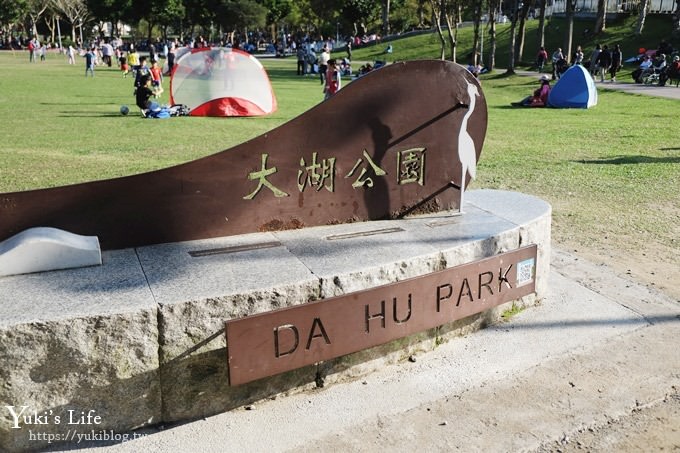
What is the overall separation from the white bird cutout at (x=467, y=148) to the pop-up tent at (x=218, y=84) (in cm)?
1317

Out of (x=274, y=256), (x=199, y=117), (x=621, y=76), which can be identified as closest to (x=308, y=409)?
(x=274, y=256)

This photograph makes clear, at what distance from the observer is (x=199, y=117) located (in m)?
17.3

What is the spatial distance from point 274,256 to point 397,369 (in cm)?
105

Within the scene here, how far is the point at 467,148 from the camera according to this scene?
209 inches

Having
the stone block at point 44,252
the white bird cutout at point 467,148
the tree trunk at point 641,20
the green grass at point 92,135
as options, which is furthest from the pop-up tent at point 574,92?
the tree trunk at point 641,20

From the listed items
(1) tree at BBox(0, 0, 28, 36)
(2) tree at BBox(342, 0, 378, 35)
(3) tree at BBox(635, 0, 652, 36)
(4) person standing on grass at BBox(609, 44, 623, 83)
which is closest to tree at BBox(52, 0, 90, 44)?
(1) tree at BBox(0, 0, 28, 36)

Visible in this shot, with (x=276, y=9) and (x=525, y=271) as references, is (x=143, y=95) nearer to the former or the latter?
(x=525, y=271)

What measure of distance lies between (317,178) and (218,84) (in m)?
13.9

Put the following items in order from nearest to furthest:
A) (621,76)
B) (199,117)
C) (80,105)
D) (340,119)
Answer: (340,119) → (199,117) → (80,105) → (621,76)

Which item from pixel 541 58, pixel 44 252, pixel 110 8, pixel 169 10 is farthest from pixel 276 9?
pixel 44 252

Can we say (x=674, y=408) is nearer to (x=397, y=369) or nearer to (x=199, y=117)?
(x=397, y=369)

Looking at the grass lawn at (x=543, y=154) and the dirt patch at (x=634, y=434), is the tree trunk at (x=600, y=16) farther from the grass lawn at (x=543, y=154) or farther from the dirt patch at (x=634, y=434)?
the dirt patch at (x=634, y=434)

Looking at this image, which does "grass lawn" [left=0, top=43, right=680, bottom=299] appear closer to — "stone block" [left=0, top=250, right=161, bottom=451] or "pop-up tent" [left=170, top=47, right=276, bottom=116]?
"pop-up tent" [left=170, top=47, right=276, bottom=116]

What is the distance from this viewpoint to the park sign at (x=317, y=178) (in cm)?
404
